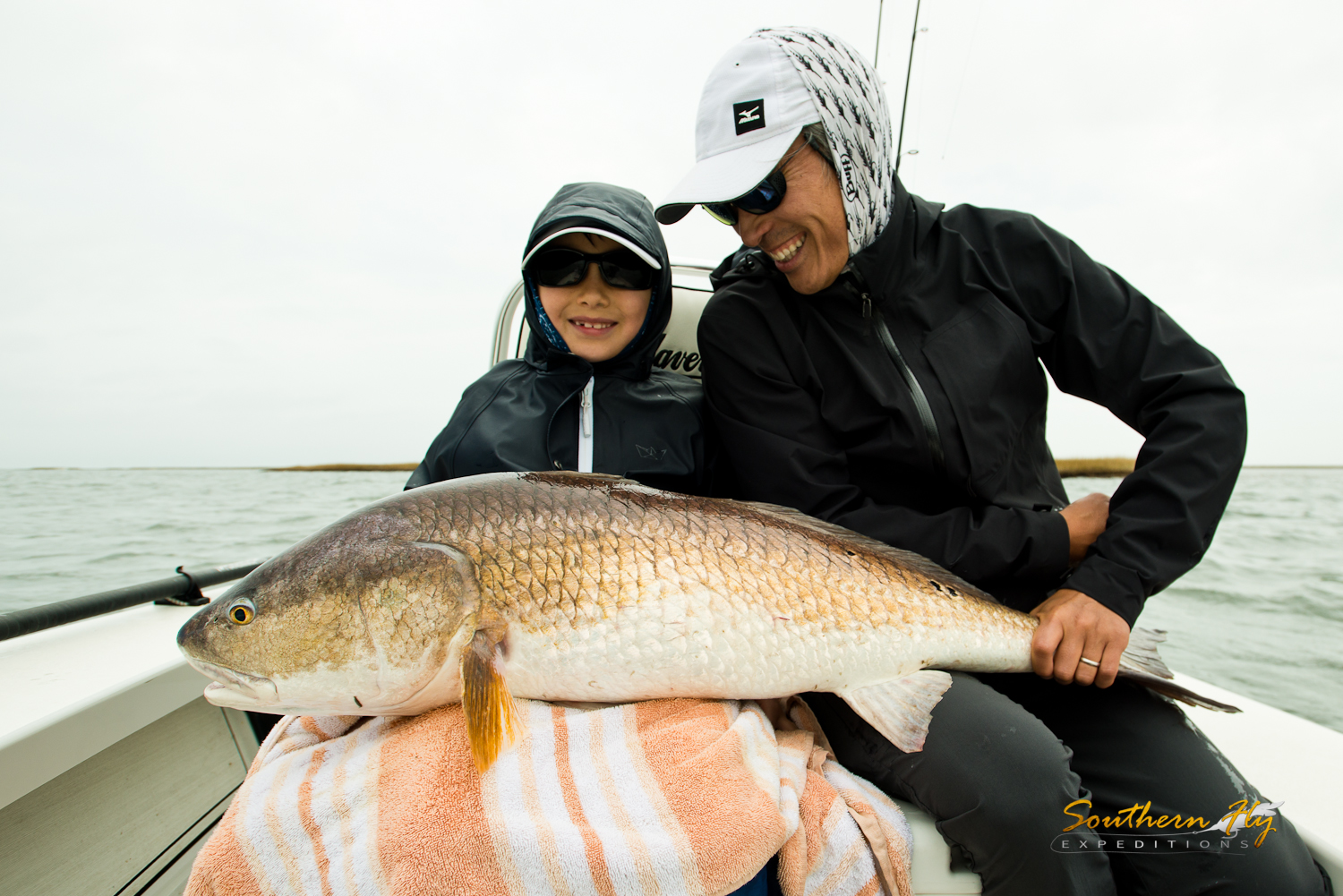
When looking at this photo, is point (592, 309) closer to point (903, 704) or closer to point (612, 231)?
point (612, 231)

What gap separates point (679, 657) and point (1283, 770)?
1852 mm

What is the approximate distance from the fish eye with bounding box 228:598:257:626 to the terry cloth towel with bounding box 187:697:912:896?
322mm

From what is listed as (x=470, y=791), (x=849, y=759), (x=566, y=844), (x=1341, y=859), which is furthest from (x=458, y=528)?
(x=1341, y=859)

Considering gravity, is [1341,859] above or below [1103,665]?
below

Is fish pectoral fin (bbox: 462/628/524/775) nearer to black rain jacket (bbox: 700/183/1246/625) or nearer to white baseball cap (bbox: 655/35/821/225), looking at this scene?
black rain jacket (bbox: 700/183/1246/625)

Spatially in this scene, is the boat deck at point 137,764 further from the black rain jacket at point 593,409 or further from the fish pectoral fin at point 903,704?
A: the black rain jacket at point 593,409

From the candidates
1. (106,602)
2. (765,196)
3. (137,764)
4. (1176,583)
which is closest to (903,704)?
(765,196)

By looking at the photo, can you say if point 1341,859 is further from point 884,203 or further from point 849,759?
point 884,203

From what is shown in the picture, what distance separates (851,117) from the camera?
2051 millimetres

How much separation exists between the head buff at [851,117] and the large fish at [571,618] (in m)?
1.07

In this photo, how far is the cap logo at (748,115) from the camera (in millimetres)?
1995

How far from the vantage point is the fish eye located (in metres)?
1.52

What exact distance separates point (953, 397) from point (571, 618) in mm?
1344

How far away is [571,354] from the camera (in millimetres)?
2465
